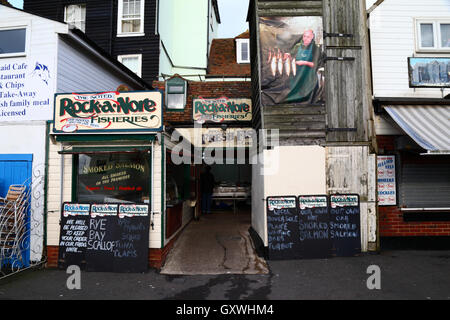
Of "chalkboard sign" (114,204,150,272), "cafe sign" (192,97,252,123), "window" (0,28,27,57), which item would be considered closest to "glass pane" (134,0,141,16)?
"cafe sign" (192,97,252,123)

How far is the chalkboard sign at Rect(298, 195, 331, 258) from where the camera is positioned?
657cm

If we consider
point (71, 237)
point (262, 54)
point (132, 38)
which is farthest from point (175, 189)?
point (132, 38)

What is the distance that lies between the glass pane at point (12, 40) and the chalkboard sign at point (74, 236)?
4357 mm

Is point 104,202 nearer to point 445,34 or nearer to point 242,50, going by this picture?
point 445,34

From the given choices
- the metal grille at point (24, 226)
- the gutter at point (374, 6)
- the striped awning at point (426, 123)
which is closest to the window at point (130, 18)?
the metal grille at point (24, 226)

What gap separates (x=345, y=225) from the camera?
22.0ft

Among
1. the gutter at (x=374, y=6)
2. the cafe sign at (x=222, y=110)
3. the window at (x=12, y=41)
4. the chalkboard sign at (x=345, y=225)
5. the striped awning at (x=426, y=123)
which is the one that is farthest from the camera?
the cafe sign at (x=222, y=110)

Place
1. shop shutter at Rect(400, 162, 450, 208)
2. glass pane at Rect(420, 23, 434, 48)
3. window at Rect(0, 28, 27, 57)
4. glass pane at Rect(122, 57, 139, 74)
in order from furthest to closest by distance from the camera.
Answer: glass pane at Rect(122, 57, 139, 74) < glass pane at Rect(420, 23, 434, 48) < shop shutter at Rect(400, 162, 450, 208) < window at Rect(0, 28, 27, 57)

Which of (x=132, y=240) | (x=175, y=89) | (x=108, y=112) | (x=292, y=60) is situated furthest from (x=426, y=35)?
(x=132, y=240)

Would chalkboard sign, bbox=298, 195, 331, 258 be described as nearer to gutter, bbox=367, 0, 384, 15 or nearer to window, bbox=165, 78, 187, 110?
gutter, bbox=367, 0, 384, 15

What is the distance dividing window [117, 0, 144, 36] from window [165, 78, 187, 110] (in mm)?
6183

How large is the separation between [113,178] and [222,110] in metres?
5.25

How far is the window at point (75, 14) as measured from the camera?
49.7 ft

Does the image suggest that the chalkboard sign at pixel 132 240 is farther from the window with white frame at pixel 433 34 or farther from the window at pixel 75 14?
the window at pixel 75 14
